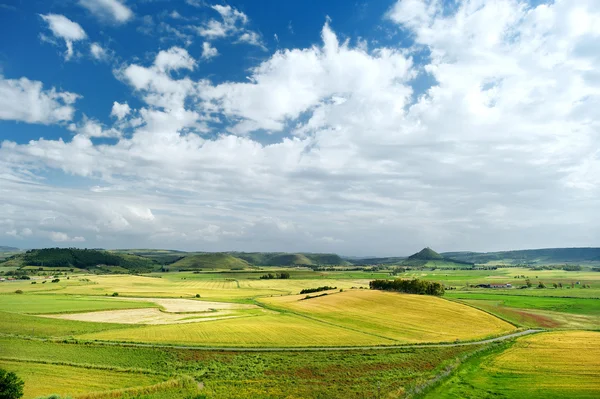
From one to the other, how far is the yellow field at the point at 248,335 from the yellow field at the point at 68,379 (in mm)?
16115

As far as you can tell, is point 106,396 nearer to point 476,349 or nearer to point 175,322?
point 175,322

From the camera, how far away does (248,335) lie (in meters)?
65.9

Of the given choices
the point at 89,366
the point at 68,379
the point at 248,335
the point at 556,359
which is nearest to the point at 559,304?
the point at 556,359

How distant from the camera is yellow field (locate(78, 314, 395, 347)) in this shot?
61031 mm

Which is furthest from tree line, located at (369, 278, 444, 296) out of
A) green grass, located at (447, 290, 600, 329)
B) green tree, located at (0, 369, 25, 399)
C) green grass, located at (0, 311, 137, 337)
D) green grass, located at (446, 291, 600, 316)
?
green tree, located at (0, 369, 25, 399)

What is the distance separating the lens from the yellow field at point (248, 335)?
61031 mm

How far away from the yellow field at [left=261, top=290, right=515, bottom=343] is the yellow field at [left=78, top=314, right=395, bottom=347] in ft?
22.7

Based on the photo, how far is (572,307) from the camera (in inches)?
4274

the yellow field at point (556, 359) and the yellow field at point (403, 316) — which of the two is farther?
the yellow field at point (403, 316)

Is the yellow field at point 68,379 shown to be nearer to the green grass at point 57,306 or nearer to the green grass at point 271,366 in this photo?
the green grass at point 271,366

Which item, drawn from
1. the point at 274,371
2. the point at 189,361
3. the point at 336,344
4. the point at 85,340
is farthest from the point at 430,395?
the point at 85,340

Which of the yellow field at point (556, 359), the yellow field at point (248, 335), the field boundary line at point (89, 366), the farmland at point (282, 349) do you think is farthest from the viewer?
the yellow field at point (248, 335)

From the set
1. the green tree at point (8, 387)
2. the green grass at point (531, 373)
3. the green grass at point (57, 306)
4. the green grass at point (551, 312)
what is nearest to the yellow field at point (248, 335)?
the green grass at point (531, 373)

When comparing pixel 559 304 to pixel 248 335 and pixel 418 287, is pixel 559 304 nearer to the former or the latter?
pixel 418 287
